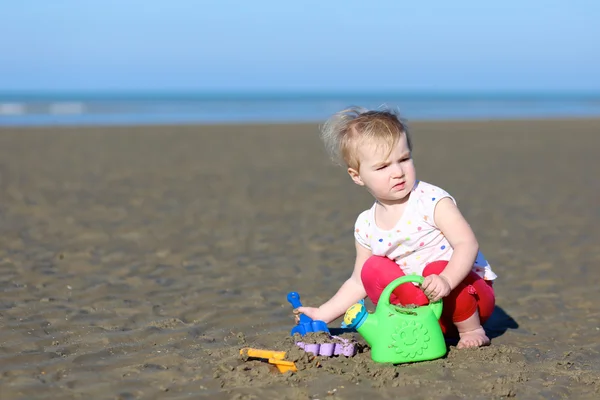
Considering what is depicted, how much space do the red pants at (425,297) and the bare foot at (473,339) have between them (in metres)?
0.09

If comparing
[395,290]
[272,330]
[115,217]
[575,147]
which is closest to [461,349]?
[395,290]

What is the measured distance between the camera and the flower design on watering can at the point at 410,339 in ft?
11.5

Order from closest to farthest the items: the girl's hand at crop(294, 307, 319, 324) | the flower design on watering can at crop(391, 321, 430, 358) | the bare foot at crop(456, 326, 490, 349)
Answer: the flower design on watering can at crop(391, 321, 430, 358) → the bare foot at crop(456, 326, 490, 349) → the girl's hand at crop(294, 307, 319, 324)

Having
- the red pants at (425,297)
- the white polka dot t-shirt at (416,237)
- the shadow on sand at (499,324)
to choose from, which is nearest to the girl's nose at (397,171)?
the white polka dot t-shirt at (416,237)

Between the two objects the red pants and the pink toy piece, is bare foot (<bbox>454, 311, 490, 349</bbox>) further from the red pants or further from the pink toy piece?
the pink toy piece

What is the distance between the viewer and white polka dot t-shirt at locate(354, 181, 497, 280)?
3730 millimetres

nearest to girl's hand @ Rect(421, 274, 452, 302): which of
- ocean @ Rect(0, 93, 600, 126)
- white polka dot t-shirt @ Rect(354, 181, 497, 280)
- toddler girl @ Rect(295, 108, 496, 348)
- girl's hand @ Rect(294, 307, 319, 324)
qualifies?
toddler girl @ Rect(295, 108, 496, 348)

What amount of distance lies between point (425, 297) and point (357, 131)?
0.85 m

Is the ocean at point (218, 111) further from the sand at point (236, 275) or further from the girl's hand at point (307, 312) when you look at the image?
the girl's hand at point (307, 312)

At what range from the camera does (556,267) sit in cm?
575

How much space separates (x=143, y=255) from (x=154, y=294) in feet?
3.97

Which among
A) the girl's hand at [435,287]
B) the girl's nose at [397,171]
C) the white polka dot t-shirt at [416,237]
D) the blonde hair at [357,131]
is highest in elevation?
the blonde hair at [357,131]

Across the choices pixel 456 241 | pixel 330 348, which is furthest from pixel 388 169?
pixel 330 348

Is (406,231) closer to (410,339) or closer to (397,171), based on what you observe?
(397,171)
